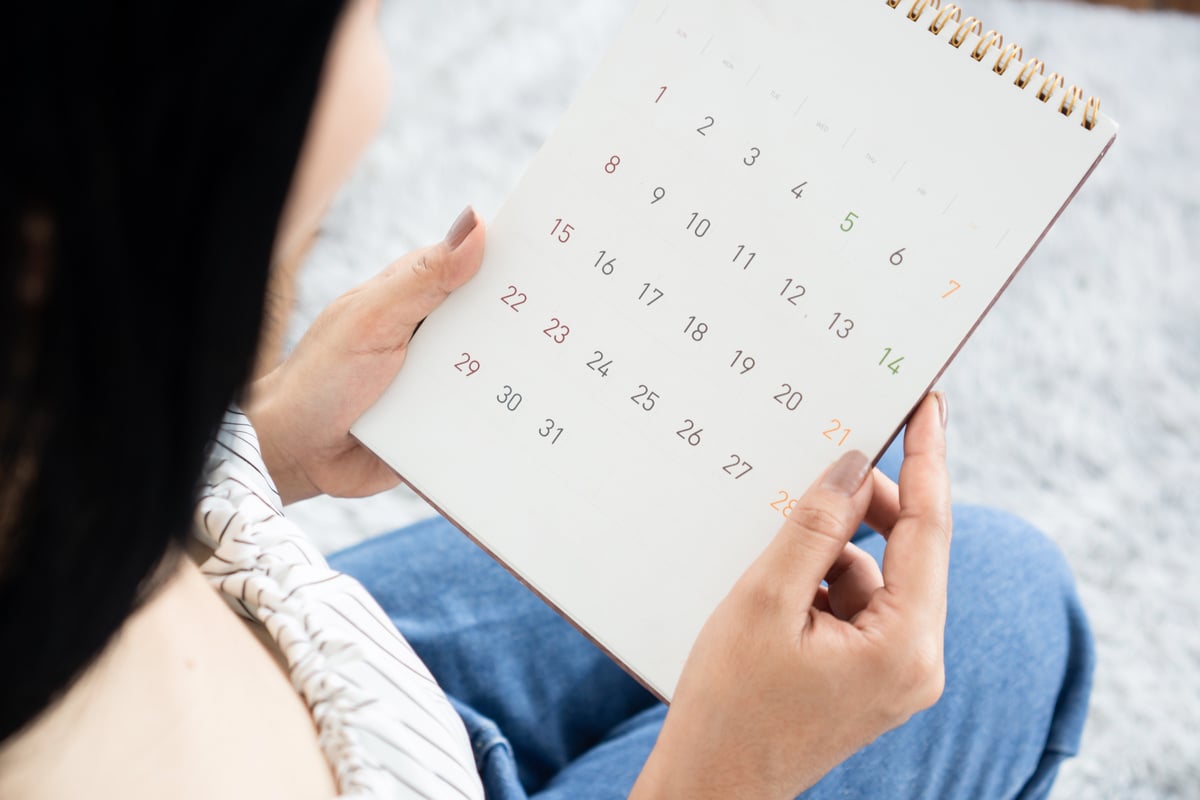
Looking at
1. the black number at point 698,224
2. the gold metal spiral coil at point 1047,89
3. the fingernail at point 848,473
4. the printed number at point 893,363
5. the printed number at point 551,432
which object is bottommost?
the printed number at point 551,432

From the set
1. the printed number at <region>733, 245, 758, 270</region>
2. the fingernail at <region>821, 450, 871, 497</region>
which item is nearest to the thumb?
the fingernail at <region>821, 450, 871, 497</region>

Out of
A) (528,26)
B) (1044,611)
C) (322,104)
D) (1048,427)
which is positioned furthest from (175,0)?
(528,26)

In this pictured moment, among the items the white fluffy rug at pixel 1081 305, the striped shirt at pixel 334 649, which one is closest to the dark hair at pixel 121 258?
the striped shirt at pixel 334 649

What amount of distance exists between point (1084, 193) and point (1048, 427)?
0.30 metres

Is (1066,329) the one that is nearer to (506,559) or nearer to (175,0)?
(506,559)

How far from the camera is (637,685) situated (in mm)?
648

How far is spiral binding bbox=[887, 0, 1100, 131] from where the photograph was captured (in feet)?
1.46

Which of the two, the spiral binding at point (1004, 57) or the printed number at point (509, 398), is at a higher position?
the spiral binding at point (1004, 57)

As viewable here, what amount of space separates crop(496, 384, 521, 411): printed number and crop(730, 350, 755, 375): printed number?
0.12 m

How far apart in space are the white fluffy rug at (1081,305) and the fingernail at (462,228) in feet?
1.58

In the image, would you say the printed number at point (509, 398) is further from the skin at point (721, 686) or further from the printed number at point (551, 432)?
the skin at point (721, 686)

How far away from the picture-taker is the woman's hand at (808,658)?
427 millimetres

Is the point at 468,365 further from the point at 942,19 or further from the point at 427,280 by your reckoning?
the point at 942,19

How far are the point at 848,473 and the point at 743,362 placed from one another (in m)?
0.08
